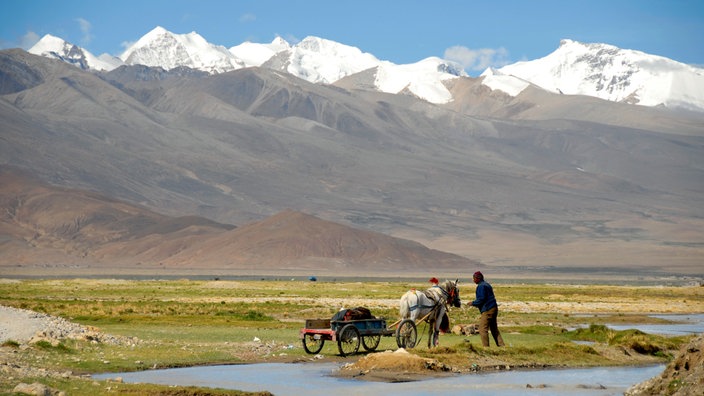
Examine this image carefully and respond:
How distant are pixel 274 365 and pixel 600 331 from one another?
16.2m

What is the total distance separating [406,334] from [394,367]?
3414 mm

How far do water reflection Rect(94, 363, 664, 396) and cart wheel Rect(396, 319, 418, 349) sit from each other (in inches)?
92.3

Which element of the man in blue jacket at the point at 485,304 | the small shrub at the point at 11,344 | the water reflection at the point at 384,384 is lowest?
the water reflection at the point at 384,384

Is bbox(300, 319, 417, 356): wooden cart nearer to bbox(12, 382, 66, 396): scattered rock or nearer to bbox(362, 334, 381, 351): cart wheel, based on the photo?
bbox(362, 334, 381, 351): cart wheel

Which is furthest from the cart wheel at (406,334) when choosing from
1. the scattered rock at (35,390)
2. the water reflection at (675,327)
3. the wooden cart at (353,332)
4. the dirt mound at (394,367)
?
the water reflection at (675,327)

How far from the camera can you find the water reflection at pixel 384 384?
26797 mm

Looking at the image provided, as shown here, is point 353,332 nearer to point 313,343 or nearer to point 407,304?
point 407,304

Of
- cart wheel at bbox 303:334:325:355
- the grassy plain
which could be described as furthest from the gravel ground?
cart wheel at bbox 303:334:325:355

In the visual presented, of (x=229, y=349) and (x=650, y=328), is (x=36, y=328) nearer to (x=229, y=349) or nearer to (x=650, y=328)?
(x=229, y=349)

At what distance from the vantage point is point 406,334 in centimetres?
3322

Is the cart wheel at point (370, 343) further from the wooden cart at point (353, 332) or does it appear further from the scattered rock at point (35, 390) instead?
the scattered rock at point (35, 390)

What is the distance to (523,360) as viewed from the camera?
3262cm

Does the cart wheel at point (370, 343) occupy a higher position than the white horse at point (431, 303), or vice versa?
the white horse at point (431, 303)

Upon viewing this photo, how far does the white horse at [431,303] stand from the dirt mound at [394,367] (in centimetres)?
231
